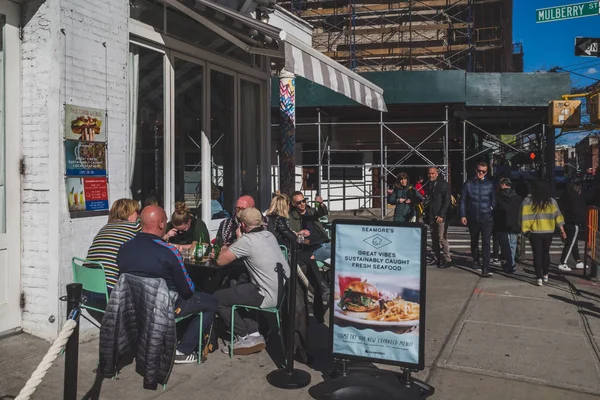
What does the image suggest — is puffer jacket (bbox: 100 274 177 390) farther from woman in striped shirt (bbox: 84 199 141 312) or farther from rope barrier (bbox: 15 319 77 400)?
rope barrier (bbox: 15 319 77 400)

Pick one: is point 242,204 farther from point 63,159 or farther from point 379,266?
point 379,266

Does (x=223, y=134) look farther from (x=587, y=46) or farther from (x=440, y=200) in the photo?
(x=587, y=46)

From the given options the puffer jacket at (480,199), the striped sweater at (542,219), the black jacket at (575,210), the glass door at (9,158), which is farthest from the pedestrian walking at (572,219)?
the glass door at (9,158)

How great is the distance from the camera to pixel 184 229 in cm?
620

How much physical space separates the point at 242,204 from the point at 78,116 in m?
1.97

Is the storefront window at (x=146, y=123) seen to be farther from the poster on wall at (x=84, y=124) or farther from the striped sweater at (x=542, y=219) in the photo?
the striped sweater at (x=542, y=219)

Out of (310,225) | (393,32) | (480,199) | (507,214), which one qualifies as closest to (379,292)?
(310,225)

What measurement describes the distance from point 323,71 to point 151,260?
4.18 metres

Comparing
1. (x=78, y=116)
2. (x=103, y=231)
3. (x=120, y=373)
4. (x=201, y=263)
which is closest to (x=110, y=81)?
(x=78, y=116)

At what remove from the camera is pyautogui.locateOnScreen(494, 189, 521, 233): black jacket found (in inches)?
344

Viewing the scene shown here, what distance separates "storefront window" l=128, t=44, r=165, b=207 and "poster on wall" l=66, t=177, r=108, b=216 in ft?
2.30

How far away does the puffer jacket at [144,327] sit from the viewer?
415 centimetres

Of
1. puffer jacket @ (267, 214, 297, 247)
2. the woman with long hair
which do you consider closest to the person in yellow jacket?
the woman with long hair

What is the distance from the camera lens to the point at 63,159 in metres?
5.04
